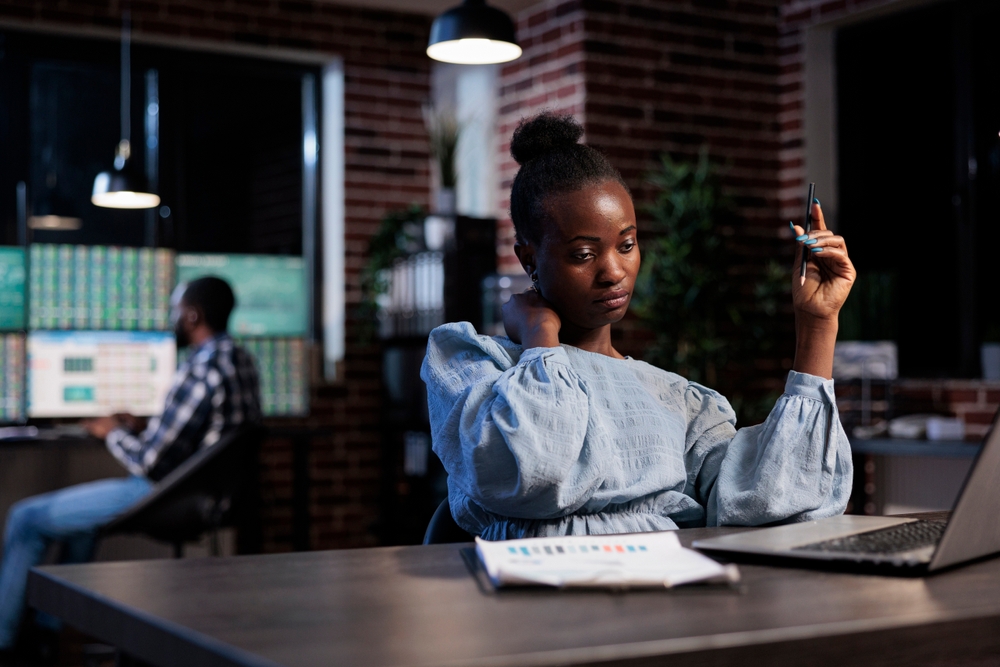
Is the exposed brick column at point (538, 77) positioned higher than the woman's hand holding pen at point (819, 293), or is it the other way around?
the exposed brick column at point (538, 77)

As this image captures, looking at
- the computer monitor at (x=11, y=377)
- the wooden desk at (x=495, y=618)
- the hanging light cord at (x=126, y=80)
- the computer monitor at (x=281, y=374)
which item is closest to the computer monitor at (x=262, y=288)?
the computer monitor at (x=281, y=374)

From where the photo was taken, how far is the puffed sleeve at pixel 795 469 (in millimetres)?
1302

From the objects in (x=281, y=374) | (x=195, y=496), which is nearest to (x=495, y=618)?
(x=195, y=496)

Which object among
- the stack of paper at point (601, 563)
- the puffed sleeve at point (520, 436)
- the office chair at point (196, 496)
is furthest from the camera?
the office chair at point (196, 496)

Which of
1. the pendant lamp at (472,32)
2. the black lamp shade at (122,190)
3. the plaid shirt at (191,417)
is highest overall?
the pendant lamp at (472,32)

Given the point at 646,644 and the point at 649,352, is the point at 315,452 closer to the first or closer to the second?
the point at 649,352

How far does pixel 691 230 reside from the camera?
4.15m

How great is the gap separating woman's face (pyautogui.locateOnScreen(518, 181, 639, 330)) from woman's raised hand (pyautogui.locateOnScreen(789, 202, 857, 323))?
0.71 ft

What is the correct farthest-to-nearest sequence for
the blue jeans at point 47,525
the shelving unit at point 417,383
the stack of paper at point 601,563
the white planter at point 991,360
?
the shelving unit at point 417,383 → the white planter at point 991,360 → the blue jeans at point 47,525 → the stack of paper at point 601,563

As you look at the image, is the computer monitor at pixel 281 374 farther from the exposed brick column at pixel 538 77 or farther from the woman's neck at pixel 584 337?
the woman's neck at pixel 584 337

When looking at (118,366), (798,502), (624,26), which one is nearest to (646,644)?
(798,502)

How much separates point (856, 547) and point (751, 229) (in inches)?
149

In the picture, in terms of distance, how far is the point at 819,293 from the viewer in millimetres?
1322

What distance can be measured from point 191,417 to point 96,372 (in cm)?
126
